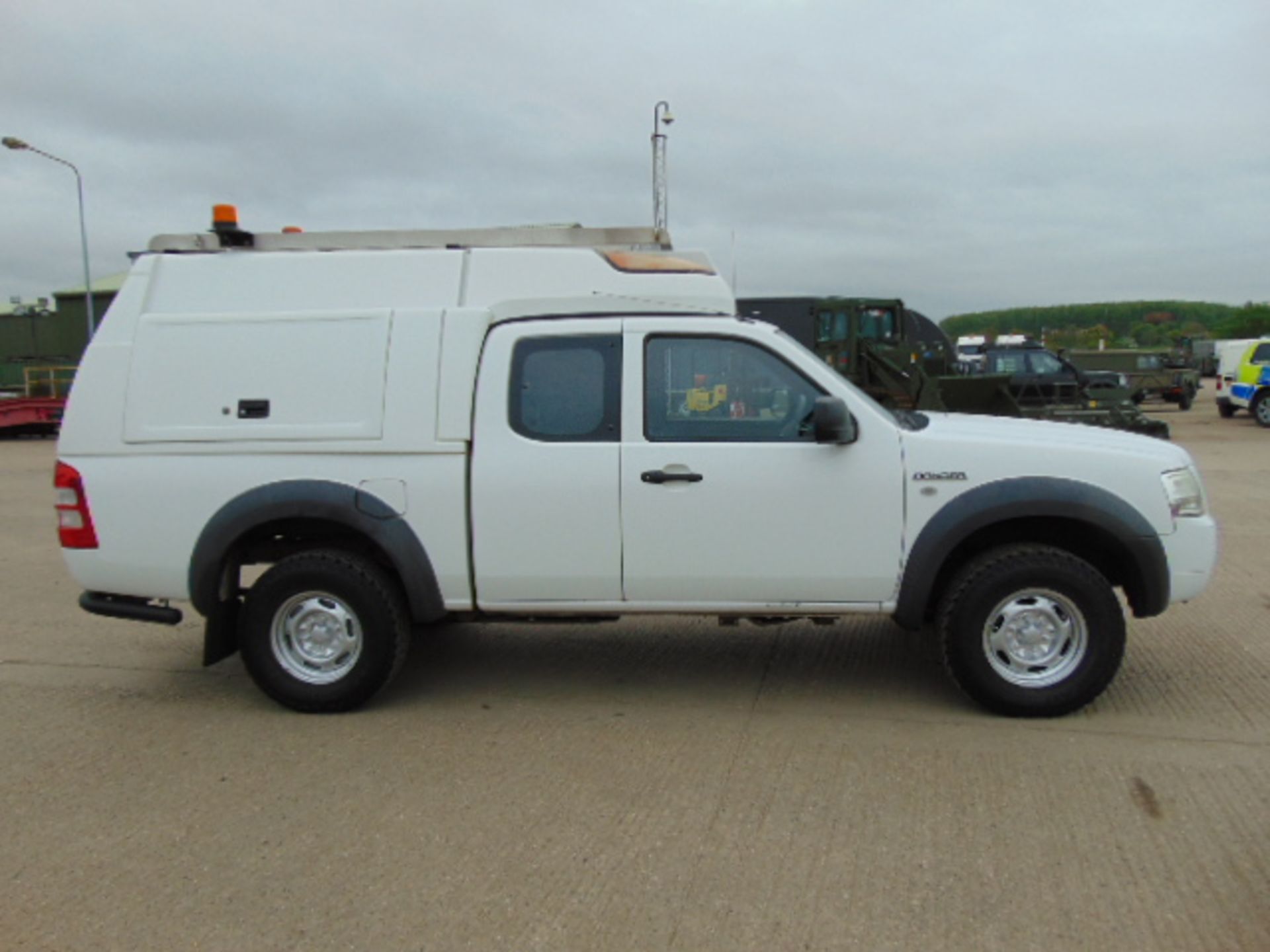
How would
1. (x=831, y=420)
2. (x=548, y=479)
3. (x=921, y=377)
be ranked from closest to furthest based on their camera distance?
(x=831, y=420)
(x=548, y=479)
(x=921, y=377)

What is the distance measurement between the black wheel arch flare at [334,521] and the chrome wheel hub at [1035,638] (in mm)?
2499

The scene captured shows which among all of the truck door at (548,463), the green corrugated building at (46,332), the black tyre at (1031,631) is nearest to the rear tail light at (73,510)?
the truck door at (548,463)

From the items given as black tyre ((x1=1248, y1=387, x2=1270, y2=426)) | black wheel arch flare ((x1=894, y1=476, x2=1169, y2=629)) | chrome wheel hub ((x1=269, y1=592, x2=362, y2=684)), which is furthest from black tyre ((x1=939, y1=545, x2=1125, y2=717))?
black tyre ((x1=1248, y1=387, x2=1270, y2=426))

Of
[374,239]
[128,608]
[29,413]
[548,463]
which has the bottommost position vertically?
[128,608]

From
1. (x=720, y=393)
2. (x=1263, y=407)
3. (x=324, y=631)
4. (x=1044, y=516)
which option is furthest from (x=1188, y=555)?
(x=1263, y=407)

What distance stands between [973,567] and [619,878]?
84.8 inches

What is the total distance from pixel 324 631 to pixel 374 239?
6.24 feet

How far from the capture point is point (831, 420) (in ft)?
14.1

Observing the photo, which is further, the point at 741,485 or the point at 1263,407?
the point at 1263,407

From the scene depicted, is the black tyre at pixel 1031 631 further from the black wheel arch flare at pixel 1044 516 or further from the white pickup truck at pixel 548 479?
the black wheel arch flare at pixel 1044 516

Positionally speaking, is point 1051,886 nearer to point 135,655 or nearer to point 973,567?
point 973,567

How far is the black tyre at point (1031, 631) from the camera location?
172 inches

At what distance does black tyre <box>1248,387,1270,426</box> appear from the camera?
22039mm

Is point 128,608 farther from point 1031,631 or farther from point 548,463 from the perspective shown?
point 1031,631
